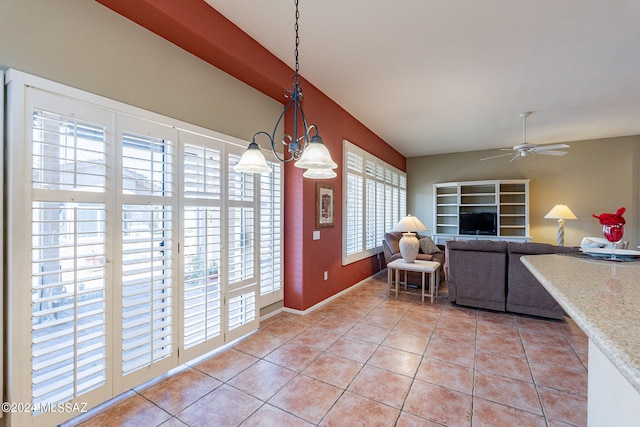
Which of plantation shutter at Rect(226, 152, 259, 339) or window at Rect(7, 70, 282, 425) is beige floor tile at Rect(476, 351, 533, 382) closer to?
plantation shutter at Rect(226, 152, 259, 339)

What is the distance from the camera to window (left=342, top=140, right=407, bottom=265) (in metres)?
4.59

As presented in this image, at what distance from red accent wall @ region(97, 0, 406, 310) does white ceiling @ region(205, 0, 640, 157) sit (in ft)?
0.49

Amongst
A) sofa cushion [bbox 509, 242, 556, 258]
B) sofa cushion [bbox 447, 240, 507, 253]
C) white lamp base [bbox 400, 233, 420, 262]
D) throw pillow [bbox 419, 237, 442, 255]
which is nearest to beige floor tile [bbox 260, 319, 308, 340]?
white lamp base [bbox 400, 233, 420, 262]

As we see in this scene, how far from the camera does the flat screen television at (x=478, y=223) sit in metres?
6.51

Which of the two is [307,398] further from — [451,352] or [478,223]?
[478,223]

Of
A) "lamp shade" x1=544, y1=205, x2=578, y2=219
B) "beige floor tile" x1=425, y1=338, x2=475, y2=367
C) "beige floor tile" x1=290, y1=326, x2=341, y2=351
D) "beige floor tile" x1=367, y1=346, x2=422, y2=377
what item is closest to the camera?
"beige floor tile" x1=367, y1=346, x2=422, y2=377

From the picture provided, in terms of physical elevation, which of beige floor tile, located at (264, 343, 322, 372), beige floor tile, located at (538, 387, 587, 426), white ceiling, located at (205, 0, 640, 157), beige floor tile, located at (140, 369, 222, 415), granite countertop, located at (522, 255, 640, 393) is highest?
white ceiling, located at (205, 0, 640, 157)

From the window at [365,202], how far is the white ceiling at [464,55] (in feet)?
2.79

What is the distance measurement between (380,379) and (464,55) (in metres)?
3.16

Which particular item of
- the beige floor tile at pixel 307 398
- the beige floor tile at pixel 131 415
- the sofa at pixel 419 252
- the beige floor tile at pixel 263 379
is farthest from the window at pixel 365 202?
the beige floor tile at pixel 131 415

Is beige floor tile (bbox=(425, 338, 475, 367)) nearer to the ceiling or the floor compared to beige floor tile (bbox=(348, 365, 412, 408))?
nearer to the ceiling

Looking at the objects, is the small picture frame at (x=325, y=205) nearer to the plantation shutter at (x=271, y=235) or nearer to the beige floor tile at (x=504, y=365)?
the plantation shutter at (x=271, y=235)

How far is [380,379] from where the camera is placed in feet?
7.32

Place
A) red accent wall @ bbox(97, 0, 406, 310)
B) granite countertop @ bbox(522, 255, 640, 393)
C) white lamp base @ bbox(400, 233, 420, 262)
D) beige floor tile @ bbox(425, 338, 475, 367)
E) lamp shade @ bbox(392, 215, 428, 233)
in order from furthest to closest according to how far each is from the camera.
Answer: lamp shade @ bbox(392, 215, 428, 233), white lamp base @ bbox(400, 233, 420, 262), beige floor tile @ bbox(425, 338, 475, 367), red accent wall @ bbox(97, 0, 406, 310), granite countertop @ bbox(522, 255, 640, 393)
